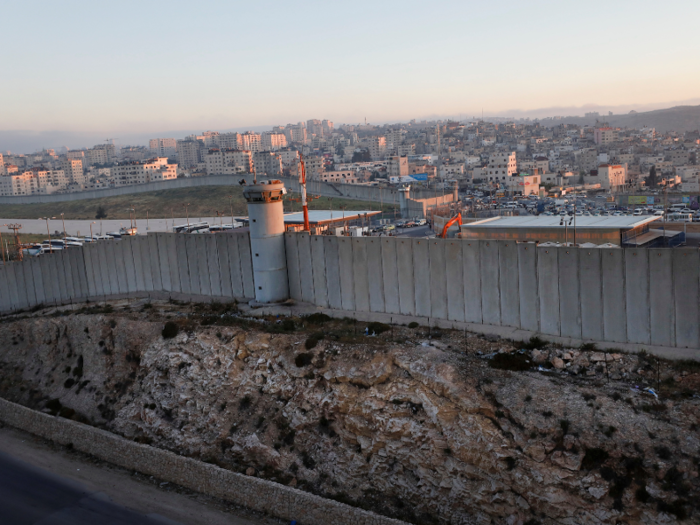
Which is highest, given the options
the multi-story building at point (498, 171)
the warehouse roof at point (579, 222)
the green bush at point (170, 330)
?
the multi-story building at point (498, 171)

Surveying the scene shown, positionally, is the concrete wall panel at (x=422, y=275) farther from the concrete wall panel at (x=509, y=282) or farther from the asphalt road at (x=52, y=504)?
the asphalt road at (x=52, y=504)

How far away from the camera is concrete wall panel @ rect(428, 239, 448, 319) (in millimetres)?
23339

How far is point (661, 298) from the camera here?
A: 19.2 m

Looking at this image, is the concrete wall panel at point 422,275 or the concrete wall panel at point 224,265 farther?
the concrete wall panel at point 224,265

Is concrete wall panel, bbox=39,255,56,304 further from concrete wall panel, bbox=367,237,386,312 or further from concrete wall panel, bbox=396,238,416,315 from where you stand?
concrete wall panel, bbox=396,238,416,315

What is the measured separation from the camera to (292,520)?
18.4 m

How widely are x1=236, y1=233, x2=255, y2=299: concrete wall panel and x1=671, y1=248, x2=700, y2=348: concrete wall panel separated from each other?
57.1 ft

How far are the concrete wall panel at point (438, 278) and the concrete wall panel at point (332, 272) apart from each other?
4.26 m

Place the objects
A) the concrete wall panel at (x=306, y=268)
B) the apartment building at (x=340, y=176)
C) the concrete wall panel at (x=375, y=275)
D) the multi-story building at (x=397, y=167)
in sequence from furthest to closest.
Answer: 1. the multi-story building at (x=397, y=167)
2. the apartment building at (x=340, y=176)
3. the concrete wall panel at (x=306, y=268)
4. the concrete wall panel at (x=375, y=275)

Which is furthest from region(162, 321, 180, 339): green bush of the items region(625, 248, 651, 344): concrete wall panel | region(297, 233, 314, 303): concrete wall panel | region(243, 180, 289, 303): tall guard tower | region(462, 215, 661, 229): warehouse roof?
region(625, 248, 651, 344): concrete wall panel

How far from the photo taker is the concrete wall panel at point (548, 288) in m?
21.0

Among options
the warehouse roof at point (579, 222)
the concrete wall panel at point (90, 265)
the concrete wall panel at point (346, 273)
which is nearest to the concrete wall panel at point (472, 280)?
the concrete wall panel at point (346, 273)

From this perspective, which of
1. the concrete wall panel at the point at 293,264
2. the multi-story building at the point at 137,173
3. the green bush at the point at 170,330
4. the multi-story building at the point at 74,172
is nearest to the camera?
the green bush at the point at 170,330

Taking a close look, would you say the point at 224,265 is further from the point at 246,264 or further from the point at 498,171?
the point at 498,171
